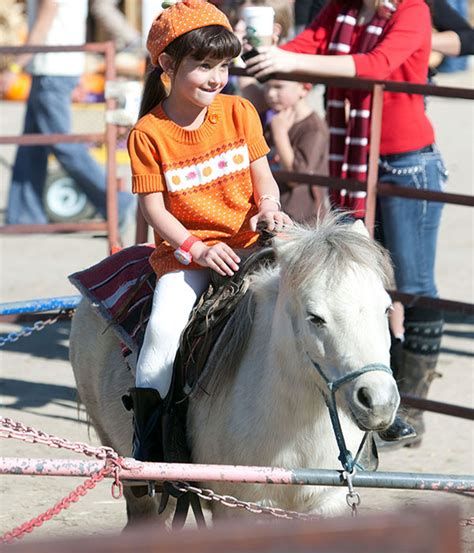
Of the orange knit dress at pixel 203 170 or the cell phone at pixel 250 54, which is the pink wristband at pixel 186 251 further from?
the cell phone at pixel 250 54

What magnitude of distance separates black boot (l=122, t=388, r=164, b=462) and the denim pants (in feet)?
17.9

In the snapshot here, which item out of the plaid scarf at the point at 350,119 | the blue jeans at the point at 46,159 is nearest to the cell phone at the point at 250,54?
the plaid scarf at the point at 350,119

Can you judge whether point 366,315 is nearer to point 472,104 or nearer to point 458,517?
point 458,517

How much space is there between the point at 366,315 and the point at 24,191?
664cm

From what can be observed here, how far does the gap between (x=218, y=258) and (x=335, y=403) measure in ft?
2.01

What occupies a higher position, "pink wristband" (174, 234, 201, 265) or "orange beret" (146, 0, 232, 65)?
"orange beret" (146, 0, 232, 65)

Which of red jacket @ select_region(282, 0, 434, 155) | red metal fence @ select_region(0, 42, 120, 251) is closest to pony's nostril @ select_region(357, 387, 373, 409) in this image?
red jacket @ select_region(282, 0, 434, 155)

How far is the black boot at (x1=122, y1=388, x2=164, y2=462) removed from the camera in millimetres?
3354

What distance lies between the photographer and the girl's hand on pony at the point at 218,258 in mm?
3260

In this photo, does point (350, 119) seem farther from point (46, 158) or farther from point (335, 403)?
point (46, 158)

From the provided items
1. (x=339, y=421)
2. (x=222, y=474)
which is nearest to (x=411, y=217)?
(x=339, y=421)

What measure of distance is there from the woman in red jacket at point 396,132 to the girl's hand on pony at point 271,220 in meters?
1.63

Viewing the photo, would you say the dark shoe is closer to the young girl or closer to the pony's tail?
the young girl

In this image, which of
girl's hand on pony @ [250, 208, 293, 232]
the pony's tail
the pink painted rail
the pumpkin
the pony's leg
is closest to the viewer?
the pink painted rail
